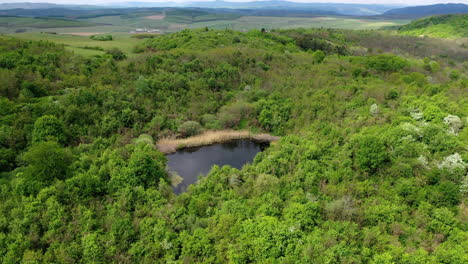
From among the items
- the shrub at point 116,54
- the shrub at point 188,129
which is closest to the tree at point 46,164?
the shrub at point 188,129

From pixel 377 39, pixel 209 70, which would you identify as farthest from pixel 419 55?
pixel 209 70

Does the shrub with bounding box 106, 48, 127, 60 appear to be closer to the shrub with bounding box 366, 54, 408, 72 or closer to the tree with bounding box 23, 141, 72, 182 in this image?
the tree with bounding box 23, 141, 72, 182

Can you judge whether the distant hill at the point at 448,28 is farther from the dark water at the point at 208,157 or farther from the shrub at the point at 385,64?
the dark water at the point at 208,157

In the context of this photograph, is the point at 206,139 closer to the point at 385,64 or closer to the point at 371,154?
the point at 371,154

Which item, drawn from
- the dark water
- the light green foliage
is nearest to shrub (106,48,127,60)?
the dark water

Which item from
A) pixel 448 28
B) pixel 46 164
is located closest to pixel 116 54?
pixel 46 164

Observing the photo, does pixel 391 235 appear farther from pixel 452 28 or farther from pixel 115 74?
pixel 452 28

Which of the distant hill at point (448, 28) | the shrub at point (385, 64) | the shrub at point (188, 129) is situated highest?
the distant hill at point (448, 28)
